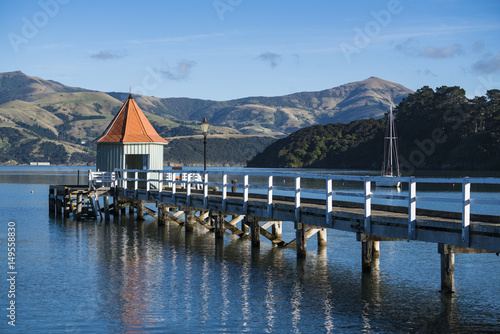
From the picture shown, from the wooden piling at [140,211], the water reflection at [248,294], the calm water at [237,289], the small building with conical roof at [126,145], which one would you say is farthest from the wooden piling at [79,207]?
the water reflection at [248,294]

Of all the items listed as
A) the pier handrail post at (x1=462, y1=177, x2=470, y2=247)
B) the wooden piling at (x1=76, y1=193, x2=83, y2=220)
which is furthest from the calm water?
the wooden piling at (x1=76, y1=193, x2=83, y2=220)

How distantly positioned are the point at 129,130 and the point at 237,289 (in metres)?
23.5

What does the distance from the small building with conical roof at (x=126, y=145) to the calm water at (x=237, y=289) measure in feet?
37.9

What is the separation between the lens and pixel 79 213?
3725cm

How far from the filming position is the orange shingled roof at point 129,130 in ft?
126

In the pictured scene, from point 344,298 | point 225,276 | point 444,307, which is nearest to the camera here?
point 444,307

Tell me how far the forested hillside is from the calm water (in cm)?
11436

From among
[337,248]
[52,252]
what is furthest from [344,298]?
[52,252]

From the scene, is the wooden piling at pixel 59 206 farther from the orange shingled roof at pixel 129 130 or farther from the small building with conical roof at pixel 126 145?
the orange shingled roof at pixel 129 130

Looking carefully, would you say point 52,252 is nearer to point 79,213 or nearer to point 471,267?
point 79,213

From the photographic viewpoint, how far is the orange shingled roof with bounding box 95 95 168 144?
1515 inches

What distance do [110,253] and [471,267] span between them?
1293 cm

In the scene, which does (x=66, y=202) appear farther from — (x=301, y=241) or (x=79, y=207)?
(x=301, y=241)

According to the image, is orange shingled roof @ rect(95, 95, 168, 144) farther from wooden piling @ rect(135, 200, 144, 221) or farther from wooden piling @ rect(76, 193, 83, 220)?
wooden piling @ rect(135, 200, 144, 221)
